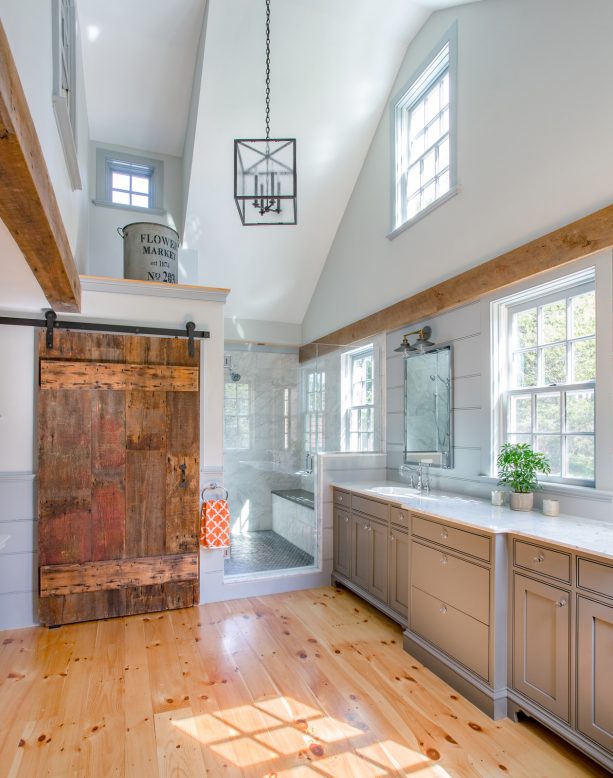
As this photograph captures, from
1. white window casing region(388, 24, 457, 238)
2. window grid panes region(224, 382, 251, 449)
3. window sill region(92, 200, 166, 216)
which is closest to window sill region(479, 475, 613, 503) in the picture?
white window casing region(388, 24, 457, 238)

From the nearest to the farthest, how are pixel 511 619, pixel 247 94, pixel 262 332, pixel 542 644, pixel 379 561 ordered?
pixel 542 644 → pixel 511 619 → pixel 379 561 → pixel 247 94 → pixel 262 332

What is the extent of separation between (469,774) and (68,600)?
2.54m

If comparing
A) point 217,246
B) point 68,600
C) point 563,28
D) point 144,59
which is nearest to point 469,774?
point 68,600

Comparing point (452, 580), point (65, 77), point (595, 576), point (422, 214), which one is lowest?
point (452, 580)

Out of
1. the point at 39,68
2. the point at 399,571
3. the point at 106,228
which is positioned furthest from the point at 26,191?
the point at 106,228

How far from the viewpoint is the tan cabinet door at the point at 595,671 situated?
1741 mm

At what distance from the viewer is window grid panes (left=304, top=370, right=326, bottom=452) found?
420 centimetres

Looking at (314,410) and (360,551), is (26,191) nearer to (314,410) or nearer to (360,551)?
(360,551)

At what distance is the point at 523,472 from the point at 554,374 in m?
0.59

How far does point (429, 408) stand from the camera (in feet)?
11.7

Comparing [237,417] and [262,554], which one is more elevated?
[237,417]

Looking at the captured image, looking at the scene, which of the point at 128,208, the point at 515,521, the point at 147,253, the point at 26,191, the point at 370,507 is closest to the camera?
the point at 26,191

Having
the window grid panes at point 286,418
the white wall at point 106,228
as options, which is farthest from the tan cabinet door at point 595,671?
the white wall at point 106,228

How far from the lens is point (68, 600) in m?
3.16
